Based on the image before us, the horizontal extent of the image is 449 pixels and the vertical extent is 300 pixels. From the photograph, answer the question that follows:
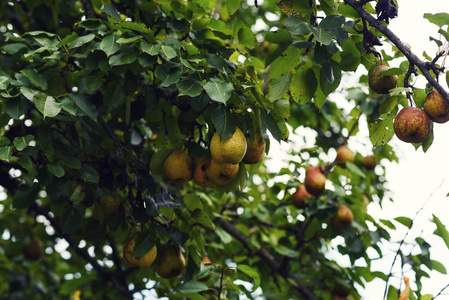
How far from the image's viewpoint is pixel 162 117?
93.6 inches

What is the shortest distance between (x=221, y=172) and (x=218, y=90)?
46 cm

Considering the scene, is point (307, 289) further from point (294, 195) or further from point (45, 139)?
point (45, 139)

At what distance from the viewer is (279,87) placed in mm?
1944

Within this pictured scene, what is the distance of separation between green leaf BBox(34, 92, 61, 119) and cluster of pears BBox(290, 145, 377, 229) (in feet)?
6.36

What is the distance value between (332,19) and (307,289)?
7.01ft

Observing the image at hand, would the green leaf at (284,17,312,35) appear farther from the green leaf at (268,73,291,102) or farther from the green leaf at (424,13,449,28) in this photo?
the green leaf at (424,13,449,28)

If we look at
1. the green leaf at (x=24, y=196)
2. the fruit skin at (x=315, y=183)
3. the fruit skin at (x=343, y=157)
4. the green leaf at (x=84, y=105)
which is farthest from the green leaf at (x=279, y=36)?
the fruit skin at (x=343, y=157)

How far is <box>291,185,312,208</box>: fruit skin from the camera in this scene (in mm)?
3375

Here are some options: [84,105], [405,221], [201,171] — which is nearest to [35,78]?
[84,105]

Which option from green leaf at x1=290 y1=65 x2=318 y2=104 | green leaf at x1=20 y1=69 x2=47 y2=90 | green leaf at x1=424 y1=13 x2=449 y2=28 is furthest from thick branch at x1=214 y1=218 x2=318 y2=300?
green leaf at x1=424 y1=13 x2=449 y2=28

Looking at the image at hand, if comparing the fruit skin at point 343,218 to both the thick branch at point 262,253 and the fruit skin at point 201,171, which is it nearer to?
the thick branch at point 262,253

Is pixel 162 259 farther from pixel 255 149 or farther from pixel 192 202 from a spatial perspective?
pixel 255 149

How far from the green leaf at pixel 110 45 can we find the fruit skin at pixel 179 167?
0.58 metres

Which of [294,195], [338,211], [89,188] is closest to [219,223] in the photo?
[294,195]
